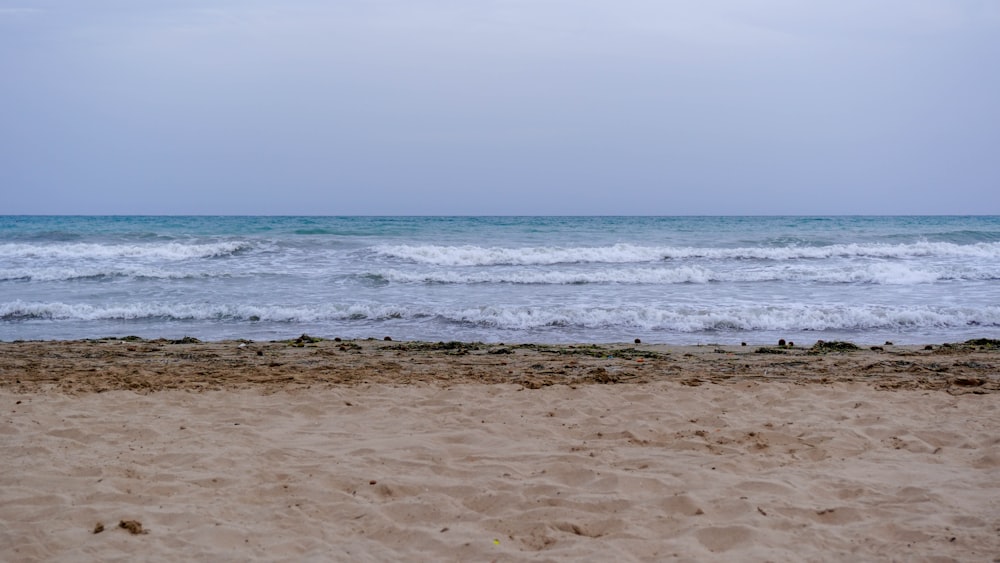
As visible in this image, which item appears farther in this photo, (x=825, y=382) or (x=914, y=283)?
(x=914, y=283)

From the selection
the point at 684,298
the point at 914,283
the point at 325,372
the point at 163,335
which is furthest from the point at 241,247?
the point at 914,283

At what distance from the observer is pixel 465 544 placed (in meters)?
3.37

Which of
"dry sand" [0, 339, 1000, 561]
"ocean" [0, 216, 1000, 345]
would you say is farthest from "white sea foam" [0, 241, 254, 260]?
"dry sand" [0, 339, 1000, 561]

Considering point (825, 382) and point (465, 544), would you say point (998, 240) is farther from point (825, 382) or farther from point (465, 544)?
point (465, 544)

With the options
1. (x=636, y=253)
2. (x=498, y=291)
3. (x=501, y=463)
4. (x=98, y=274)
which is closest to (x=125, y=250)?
(x=98, y=274)

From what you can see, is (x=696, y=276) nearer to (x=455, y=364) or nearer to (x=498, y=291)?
(x=498, y=291)

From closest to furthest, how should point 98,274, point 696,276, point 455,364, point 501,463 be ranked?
point 501,463
point 455,364
point 696,276
point 98,274

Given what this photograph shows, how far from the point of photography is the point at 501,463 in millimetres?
4430

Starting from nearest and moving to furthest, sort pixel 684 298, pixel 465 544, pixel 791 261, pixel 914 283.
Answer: pixel 465 544
pixel 684 298
pixel 914 283
pixel 791 261

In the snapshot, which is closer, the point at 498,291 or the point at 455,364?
the point at 455,364

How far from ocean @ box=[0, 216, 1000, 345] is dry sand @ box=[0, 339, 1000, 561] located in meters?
3.45

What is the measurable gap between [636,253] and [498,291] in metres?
8.95

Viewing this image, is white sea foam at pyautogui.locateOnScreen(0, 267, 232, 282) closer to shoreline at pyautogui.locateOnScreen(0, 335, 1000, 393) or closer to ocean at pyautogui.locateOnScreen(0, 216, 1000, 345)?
ocean at pyautogui.locateOnScreen(0, 216, 1000, 345)

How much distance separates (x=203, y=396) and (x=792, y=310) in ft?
29.7
